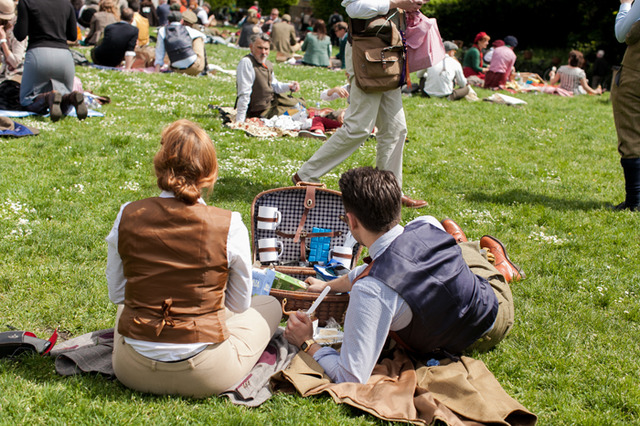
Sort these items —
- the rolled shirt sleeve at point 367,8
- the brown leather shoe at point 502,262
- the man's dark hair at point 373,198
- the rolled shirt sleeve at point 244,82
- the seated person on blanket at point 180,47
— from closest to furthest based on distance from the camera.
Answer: the man's dark hair at point 373,198 < the brown leather shoe at point 502,262 < the rolled shirt sleeve at point 367,8 < the rolled shirt sleeve at point 244,82 < the seated person on blanket at point 180,47

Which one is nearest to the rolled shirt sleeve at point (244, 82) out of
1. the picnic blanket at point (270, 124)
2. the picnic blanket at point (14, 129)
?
the picnic blanket at point (270, 124)

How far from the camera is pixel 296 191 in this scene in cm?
442

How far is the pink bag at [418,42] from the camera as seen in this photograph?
5.45 meters

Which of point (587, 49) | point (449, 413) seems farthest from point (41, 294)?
point (587, 49)

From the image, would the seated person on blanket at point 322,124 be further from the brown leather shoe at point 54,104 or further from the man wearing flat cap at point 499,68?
the man wearing flat cap at point 499,68

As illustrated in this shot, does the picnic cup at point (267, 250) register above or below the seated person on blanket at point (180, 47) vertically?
below

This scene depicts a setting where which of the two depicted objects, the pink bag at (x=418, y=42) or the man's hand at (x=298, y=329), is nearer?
the man's hand at (x=298, y=329)

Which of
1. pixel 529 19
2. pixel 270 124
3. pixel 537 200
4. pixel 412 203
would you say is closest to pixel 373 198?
pixel 412 203

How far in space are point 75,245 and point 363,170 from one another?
105 inches

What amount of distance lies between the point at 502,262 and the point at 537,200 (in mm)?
2360

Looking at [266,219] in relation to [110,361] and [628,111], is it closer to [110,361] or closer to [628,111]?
[110,361]

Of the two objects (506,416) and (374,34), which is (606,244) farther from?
(506,416)

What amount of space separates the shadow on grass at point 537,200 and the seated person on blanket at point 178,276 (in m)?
4.29

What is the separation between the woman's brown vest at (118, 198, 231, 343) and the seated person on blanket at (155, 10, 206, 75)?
11.5m
